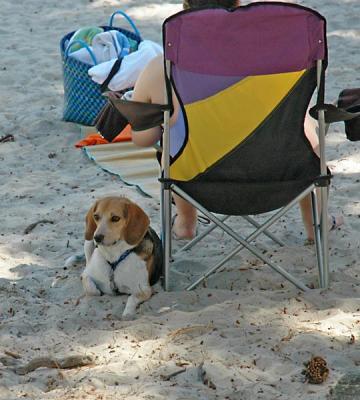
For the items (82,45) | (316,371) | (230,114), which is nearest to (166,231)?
(230,114)

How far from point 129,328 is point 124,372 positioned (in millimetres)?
432

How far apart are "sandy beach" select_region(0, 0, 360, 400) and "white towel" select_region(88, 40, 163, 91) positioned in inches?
19.8

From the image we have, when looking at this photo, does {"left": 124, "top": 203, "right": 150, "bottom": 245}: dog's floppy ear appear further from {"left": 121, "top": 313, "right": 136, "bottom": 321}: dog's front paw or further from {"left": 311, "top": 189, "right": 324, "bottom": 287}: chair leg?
{"left": 311, "top": 189, "right": 324, "bottom": 287}: chair leg

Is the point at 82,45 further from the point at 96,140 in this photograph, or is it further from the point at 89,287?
the point at 89,287

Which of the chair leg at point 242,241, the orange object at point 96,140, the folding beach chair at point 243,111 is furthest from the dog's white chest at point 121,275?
the orange object at point 96,140

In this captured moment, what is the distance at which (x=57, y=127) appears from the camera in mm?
6984

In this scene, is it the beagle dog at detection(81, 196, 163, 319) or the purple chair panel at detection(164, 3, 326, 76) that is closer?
the purple chair panel at detection(164, 3, 326, 76)

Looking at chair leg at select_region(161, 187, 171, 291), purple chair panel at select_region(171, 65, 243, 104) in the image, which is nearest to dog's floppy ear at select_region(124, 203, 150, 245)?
chair leg at select_region(161, 187, 171, 291)

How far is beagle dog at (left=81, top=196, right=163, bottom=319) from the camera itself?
4141 mm

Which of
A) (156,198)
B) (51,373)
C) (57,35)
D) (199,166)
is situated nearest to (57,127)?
(156,198)

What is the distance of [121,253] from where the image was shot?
4.21 metres

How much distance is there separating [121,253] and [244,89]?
90 cm

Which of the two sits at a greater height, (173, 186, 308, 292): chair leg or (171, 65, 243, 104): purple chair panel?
(171, 65, 243, 104): purple chair panel

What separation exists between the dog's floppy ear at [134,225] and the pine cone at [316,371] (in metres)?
1.07
